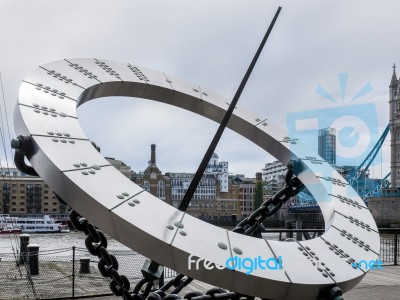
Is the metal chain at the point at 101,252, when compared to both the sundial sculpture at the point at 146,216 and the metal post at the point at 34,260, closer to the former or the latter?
the sundial sculpture at the point at 146,216

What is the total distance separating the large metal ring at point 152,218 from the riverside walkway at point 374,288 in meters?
3.01

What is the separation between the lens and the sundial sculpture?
211 cm

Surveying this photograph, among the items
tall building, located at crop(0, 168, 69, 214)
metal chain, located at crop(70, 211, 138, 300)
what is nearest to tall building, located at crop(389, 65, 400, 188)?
tall building, located at crop(0, 168, 69, 214)

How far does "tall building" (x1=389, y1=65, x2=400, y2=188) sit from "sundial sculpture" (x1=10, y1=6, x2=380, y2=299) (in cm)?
6395

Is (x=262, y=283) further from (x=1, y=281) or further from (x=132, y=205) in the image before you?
(x=1, y=281)

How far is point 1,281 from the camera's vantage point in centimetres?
930

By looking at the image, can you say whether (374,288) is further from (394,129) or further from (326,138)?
(394,129)

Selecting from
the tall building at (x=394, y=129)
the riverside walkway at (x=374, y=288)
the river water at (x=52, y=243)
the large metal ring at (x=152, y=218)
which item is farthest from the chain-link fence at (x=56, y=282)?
the tall building at (x=394, y=129)

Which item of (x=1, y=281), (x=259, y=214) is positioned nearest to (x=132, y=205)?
(x=259, y=214)

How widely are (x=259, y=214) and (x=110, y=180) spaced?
61.4 inches

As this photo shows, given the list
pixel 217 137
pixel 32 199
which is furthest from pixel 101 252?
pixel 32 199

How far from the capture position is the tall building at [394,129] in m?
62.1

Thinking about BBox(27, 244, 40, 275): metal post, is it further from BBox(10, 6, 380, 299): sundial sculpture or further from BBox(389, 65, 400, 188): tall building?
BBox(389, 65, 400, 188): tall building

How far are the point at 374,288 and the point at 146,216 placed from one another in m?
5.65
